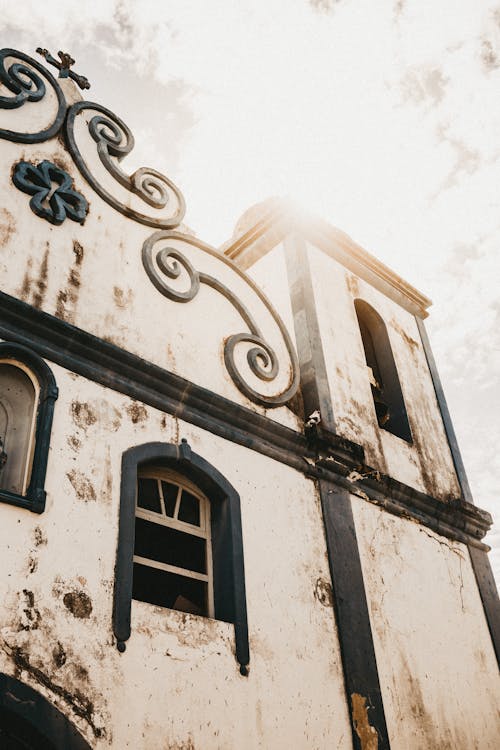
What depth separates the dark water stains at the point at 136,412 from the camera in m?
4.91

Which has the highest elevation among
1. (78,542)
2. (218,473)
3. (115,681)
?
(218,473)

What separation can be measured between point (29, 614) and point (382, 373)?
18.7 ft

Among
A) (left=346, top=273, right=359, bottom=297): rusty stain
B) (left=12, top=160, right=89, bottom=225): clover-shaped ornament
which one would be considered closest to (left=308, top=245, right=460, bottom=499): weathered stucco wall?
(left=346, top=273, right=359, bottom=297): rusty stain

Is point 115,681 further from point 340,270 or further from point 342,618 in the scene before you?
point 340,270

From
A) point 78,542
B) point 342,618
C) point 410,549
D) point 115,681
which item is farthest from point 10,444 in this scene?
point 410,549

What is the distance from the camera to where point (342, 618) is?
211 inches

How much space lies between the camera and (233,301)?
21.7ft

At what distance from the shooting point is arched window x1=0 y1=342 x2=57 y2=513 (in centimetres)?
407

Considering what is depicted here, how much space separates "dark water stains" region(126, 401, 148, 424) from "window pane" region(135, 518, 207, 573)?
707mm

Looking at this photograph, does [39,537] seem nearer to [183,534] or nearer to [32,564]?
[32,564]

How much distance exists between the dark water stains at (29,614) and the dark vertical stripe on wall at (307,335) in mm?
3315

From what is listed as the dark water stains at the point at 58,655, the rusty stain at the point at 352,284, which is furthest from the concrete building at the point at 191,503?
the rusty stain at the point at 352,284

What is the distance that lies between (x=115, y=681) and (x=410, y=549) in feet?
11.7

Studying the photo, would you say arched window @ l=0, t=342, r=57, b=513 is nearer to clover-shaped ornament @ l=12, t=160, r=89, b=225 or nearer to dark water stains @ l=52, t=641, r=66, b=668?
dark water stains @ l=52, t=641, r=66, b=668
